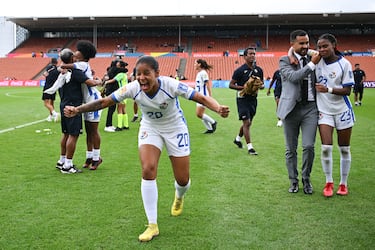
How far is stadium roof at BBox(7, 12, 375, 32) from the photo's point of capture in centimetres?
5753

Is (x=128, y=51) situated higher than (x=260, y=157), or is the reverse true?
(x=128, y=51)

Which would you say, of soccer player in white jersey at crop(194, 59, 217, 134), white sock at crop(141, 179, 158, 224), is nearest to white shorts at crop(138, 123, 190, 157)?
white sock at crop(141, 179, 158, 224)

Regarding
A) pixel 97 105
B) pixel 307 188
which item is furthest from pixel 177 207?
pixel 307 188

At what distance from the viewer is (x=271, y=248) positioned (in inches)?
163

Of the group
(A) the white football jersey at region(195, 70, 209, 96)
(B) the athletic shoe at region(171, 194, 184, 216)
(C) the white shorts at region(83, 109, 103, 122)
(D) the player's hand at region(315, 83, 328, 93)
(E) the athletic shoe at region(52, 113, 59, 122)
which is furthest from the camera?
(E) the athletic shoe at region(52, 113, 59, 122)

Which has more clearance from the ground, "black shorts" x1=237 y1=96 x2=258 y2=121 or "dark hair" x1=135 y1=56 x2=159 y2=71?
"dark hair" x1=135 y1=56 x2=159 y2=71

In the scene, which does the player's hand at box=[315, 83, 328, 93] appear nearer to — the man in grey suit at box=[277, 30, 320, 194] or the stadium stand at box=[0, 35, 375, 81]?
the man in grey suit at box=[277, 30, 320, 194]

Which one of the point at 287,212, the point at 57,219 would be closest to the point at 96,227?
the point at 57,219

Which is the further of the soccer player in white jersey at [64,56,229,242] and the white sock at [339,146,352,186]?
the white sock at [339,146,352,186]

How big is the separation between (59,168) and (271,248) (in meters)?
4.49

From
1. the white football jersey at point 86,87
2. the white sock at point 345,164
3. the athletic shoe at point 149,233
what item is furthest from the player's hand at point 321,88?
the white football jersey at point 86,87

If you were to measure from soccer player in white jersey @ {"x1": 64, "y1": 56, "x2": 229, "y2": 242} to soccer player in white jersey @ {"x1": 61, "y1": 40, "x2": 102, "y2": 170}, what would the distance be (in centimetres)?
242

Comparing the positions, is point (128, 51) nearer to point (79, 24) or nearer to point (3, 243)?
point (79, 24)

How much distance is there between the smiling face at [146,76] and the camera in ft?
14.4
